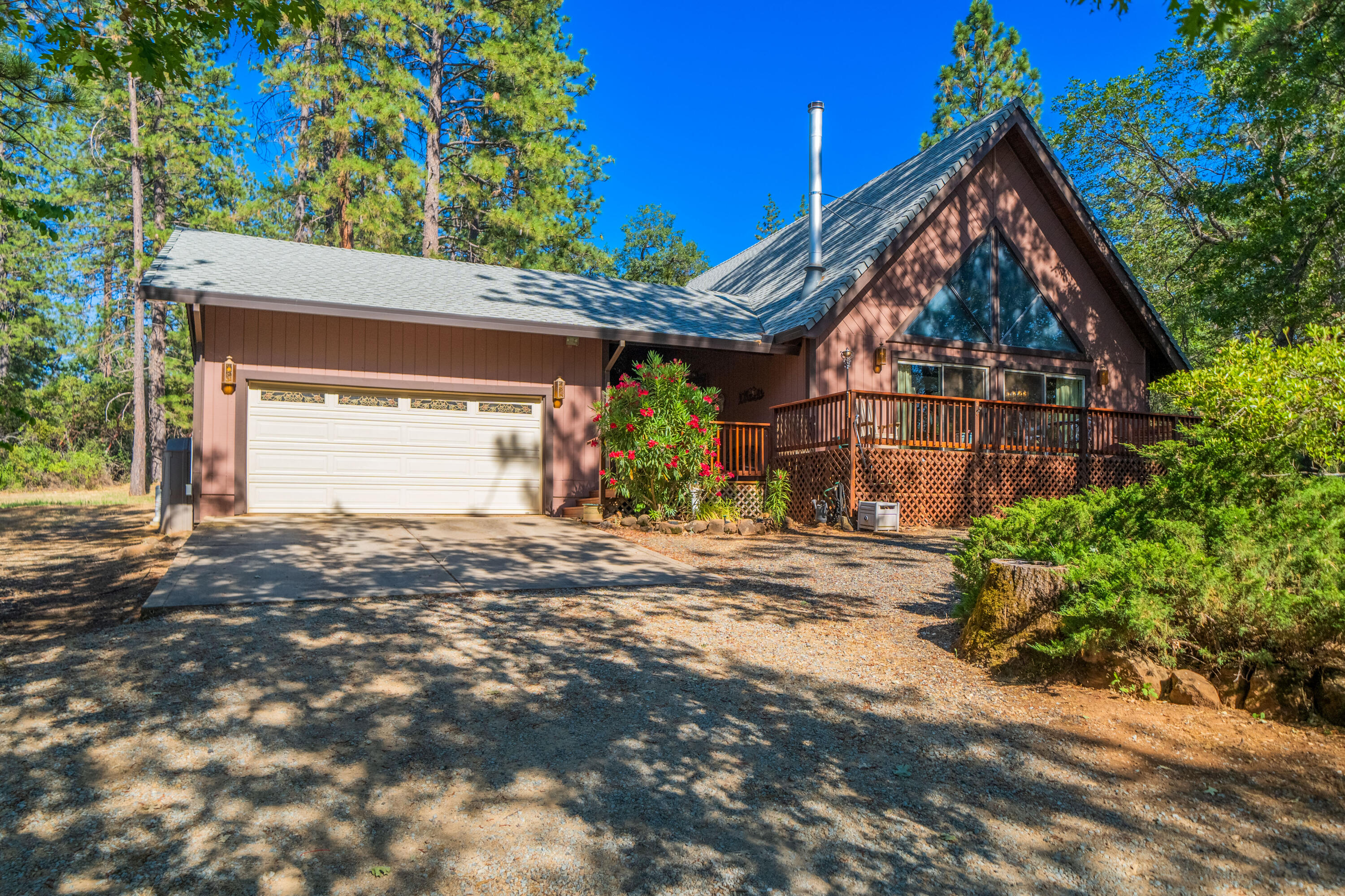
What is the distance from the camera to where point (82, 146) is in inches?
981

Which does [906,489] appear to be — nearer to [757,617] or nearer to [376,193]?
[757,617]

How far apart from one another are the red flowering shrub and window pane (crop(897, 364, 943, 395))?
4.12m

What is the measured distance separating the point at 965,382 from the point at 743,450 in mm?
4424

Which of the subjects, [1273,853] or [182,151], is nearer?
[1273,853]

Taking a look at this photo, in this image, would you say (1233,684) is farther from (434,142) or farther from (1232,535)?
(434,142)

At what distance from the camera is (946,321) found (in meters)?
13.6

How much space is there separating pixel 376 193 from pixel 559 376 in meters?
11.3

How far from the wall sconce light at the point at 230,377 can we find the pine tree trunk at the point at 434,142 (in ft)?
33.0

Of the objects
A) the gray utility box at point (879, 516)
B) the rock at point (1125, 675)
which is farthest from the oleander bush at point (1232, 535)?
the gray utility box at point (879, 516)

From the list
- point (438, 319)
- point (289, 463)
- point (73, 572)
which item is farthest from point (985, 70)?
point (73, 572)

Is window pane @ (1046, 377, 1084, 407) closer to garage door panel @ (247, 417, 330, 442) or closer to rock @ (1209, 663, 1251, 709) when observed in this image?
rock @ (1209, 663, 1251, 709)

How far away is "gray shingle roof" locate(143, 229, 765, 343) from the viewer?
10.5m

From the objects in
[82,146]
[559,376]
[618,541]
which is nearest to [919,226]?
[559,376]

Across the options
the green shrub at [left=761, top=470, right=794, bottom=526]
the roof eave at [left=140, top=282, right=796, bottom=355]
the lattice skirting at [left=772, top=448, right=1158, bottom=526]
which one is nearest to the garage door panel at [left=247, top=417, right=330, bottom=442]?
the roof eave at [left=140, top=282, right=796, bottom=355]
